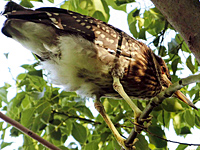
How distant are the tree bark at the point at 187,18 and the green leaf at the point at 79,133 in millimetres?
1253

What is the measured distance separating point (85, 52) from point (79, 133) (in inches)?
29.2

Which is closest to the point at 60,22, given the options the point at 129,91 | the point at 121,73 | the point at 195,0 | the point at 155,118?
the point at 121,73

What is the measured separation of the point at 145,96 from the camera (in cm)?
246

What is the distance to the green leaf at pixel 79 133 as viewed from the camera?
2.39 metres

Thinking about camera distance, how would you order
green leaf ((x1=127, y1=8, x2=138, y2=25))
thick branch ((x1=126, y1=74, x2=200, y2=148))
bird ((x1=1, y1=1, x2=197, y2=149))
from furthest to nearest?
green leaf ((x1=127, y1=8, x2=138, y2=25)) < bird ((x1=1, y1=1, x2=197, y2=149)) < thick branch ((x1=126, y1=74, x2=200, y2=148))

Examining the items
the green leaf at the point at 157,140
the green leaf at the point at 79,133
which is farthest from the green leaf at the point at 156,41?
the green leaf at the point at 79,133

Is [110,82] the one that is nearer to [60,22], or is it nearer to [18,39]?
[60,22]

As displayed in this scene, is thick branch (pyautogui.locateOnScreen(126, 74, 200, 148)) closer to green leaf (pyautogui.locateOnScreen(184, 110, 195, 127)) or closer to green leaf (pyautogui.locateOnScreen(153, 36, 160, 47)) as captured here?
green leaf (pyautogui.locateOnScreen(184, 110, 195, 127))

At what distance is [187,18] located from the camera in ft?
4.88

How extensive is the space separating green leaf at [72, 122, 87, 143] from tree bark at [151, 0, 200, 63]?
49.3 inches

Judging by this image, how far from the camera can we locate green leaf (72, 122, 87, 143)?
2.39 m

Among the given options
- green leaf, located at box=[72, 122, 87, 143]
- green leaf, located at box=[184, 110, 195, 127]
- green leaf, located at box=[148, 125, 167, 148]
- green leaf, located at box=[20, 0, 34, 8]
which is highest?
green leaf, located at box=[20, 0, 34, 8]

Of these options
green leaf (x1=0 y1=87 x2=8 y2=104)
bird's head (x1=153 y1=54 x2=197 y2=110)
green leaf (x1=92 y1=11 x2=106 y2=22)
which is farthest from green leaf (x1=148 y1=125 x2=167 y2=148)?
green leaf (x1=0 y1=87 x2=8 y2=104)

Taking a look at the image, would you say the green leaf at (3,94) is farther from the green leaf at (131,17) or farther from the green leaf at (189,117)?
the green leaf at (189,117)
